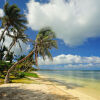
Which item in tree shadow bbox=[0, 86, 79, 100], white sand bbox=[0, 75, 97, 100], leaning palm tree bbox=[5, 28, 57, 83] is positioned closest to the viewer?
tree shadow bbox=[0, 86, 79, 100]

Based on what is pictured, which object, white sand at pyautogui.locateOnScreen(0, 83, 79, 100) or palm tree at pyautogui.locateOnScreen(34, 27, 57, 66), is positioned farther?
palm tree at pyautogui.locateOnScreen(34, 27, 57, 66)

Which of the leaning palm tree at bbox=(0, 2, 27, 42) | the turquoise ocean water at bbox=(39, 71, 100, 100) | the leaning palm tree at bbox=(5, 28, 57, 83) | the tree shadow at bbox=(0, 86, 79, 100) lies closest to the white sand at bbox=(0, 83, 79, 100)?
the tree shadow at bbox=(0, 86, 79, 100)

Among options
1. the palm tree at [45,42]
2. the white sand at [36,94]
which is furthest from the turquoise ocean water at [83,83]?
the palm tree at [45,42]

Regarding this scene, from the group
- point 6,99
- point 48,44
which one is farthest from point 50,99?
point 48,44

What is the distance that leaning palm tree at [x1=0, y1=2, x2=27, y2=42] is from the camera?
14.6 m

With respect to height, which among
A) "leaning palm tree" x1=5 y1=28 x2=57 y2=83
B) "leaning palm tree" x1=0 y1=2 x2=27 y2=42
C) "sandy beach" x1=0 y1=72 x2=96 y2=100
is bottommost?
"sandy beach" x1=0 y1=72 x2=96 y2=100

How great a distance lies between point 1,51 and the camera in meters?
28.7

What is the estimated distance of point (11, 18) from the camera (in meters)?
15.1

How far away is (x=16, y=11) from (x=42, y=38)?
5957 mm

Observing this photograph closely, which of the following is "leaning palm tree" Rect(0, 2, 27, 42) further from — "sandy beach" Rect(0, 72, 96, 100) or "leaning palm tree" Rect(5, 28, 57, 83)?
"sandy beach" Rect(0, 72, 96, 100)

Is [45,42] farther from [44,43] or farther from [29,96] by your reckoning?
[29,96]

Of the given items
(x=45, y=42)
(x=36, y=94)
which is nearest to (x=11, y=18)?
(x=45, y=42)

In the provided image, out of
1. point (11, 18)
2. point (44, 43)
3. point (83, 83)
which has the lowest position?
point (83, 83)

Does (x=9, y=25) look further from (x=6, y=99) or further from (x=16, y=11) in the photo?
(x=6, y=99)
